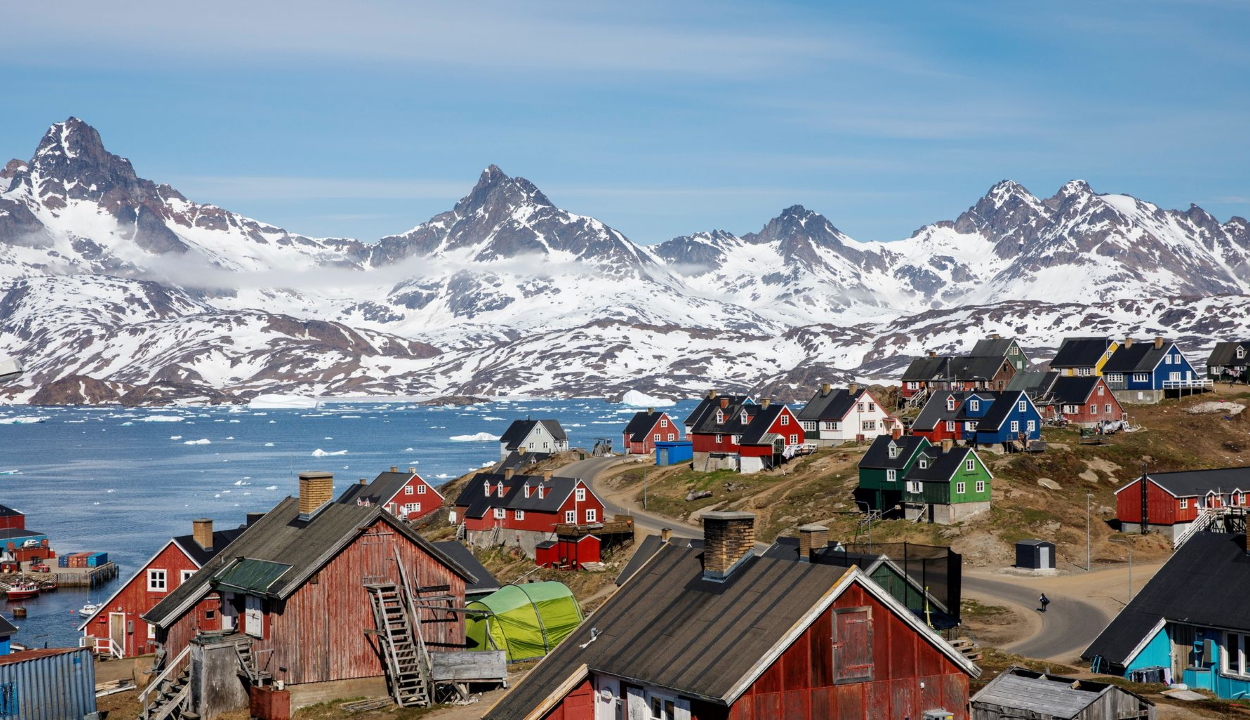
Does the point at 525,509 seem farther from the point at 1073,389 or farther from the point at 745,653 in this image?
the point at 745,653

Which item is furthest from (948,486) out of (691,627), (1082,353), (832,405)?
(1082,353)

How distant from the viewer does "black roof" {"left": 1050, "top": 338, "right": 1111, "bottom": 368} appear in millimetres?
129500

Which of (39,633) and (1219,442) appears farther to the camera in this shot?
(1219,442)

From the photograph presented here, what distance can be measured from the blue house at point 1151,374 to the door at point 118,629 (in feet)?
294

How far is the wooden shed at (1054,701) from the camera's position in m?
25.9

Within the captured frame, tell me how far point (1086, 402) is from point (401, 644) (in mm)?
77134

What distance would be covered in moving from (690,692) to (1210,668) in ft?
61.2

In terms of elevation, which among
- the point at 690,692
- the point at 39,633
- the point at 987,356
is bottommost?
the point at 39,633

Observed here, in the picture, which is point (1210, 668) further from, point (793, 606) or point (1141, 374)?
point (1141, 374)

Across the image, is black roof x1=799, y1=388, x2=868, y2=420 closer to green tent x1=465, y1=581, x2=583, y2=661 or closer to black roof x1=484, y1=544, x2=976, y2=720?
green tent x1=465, y1=581, x2=583, y2=661

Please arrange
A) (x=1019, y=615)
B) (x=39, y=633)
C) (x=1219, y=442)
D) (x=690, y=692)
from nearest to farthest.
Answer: (x=690, y=692) → (x=1019, y=615) → (x=39, y=633) → (x=1219, y=442)

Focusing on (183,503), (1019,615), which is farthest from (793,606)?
(183,503)

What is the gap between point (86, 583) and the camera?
86.9 meters

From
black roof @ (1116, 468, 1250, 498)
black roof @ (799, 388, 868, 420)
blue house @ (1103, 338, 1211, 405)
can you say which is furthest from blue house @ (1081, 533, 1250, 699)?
blue house @ (1103, 338, 1211, 405)
